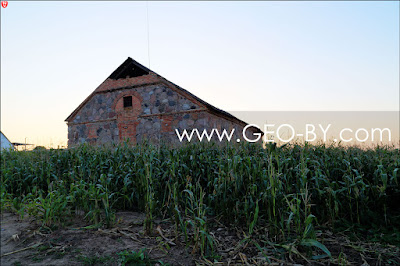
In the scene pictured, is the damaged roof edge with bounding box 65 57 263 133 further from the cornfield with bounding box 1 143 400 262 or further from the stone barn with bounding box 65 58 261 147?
the cornfield with bounding box 1 143 400 262

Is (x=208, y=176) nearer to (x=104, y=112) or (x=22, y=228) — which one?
(x=22, y=228)

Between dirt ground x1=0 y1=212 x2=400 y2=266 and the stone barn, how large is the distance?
29.5 ft

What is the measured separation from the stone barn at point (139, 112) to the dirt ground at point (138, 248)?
29.5 ft

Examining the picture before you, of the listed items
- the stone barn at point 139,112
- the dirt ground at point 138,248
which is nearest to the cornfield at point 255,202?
the dirt ground at point 138,248

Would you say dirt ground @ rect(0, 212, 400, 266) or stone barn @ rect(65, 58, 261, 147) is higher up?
stone barn @ rect(65, 58, 261, 147)

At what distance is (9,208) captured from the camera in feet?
19.5

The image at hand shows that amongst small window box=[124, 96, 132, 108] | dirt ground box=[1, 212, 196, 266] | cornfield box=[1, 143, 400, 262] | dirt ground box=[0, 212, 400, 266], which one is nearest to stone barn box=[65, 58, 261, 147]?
small window box=[124, 96, 132, 108]

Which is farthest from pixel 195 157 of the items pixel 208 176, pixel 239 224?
pixel 239 224

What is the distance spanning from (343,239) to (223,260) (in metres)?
1.84

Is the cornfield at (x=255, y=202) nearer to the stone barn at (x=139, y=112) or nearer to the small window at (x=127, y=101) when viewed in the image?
the stone barn at (x=139, y=112)

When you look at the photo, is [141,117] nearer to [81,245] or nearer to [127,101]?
[127,101]

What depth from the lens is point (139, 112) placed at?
15.4 meters

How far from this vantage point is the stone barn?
13938mm

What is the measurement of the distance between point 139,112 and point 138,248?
39.8ft
